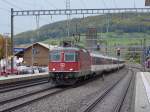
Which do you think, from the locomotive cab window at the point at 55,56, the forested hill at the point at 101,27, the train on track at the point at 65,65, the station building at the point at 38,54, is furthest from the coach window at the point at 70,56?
the station building at the point at 38,54

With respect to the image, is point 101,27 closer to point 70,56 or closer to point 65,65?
point 70,56

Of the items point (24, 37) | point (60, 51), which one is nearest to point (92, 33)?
point (60, 51)

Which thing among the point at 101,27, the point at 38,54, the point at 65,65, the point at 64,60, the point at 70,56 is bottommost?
the point at 65,65

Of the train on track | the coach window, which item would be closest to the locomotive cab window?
the train on track

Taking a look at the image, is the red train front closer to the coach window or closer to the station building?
the coach window

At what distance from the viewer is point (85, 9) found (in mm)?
48312

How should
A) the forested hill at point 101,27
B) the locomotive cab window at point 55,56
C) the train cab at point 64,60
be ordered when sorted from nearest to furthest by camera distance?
1. the train cab at point 64,60
2. the locomotive cab window at point 55,56
3. the forested hill at point 101,27

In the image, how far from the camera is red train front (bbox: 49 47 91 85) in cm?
3092

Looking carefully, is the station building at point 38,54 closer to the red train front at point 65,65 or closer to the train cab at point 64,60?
the red train front at point 65,65

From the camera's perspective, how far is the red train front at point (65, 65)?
30.9m

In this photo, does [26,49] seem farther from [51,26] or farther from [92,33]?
[92,33]

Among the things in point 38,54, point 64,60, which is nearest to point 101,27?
point 38,54

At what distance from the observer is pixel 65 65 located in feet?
103

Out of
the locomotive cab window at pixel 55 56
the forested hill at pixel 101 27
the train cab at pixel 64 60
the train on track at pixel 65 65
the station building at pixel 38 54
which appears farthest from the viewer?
the station building at pixel 38 54
